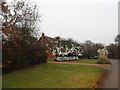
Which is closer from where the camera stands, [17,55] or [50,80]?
[50,80]

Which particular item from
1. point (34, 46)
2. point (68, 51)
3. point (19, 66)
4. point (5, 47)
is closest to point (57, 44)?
point (68, 51)

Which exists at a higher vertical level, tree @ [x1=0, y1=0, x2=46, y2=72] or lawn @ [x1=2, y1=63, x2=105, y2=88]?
tree @ [x1=0, y1=0, x2=46, y2=72]

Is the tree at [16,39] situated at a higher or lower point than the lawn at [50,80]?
higher

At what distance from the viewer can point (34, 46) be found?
26688 millimetres

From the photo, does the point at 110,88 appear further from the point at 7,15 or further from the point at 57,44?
the point at 57,44

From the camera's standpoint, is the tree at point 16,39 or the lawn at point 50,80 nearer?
the lawn at point 50,80

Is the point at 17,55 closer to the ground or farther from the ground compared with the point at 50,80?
farther from the ground

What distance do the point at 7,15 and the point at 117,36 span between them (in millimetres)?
61822

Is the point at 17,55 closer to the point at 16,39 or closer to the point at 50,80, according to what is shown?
the point at 16,39

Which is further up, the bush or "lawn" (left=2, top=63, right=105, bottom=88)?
the bush

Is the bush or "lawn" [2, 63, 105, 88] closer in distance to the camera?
"lawn" [2, 63, 105, 88]

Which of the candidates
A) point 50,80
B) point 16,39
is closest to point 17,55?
point 16,39

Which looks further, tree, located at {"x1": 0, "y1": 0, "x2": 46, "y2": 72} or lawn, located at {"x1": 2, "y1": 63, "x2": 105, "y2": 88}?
tree, located at {"x1": 0, "y1": 0, "x2": 46, "y2": 72}

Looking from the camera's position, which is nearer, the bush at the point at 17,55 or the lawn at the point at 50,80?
the lawn at the point at 50,80
